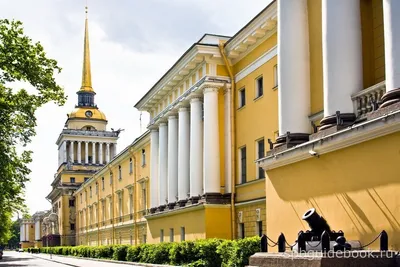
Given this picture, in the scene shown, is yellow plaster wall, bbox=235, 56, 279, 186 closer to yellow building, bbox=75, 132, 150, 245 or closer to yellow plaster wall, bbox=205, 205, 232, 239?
yellow plaster wall, bbox=205, 205, 232, 239

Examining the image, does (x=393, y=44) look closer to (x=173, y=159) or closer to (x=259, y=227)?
(x=259, y=227)

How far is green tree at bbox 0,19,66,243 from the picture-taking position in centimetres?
2375

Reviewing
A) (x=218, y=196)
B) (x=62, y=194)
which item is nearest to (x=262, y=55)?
(x=218, y=196)

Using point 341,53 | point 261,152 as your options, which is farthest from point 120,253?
point 341,53

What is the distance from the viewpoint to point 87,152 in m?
107

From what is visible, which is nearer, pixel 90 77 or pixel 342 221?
pixel 342 221

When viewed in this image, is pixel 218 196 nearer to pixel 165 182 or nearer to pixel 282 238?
pixel 165 182

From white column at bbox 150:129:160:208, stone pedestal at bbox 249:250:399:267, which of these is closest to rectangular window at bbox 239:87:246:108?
white column at bbox 150:129:160:208

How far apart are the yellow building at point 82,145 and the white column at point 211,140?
2857 inches

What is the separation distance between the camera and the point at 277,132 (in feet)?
76.0

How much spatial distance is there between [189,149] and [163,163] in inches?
188

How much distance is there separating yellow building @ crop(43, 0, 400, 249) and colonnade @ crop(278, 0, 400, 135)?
0.03m

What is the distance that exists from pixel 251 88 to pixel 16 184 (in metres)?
12.1

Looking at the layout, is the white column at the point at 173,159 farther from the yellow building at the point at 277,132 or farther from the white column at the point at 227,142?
the white column at the point at 227,142
